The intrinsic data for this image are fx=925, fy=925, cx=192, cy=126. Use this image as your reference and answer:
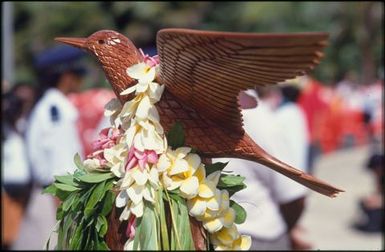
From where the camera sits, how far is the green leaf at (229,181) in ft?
7.57

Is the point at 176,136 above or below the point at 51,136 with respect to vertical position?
above

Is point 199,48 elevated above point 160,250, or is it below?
above

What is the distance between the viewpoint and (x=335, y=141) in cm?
1900

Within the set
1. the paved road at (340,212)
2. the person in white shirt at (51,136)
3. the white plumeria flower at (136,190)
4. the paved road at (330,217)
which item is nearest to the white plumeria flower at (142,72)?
the white plumeria flower at (136,190)

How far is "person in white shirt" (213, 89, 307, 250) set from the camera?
4062 millimetres

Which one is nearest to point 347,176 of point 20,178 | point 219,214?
point 20,178

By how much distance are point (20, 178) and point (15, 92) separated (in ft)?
5.02

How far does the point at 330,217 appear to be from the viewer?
1093 centimetres

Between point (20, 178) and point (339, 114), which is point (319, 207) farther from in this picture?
point (339, 114)

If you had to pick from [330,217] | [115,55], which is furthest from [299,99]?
[115,55]

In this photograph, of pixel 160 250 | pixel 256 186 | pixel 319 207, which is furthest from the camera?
pixel 319 207

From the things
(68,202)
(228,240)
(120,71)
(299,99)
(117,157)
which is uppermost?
(120,71)

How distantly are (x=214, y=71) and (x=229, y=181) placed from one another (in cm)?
42

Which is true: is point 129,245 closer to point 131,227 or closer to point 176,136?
point 131,227
